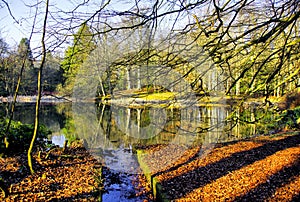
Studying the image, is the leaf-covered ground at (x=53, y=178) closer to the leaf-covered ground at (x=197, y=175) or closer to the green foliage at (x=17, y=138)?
the leaf-covered ground at (x=197, y=175)

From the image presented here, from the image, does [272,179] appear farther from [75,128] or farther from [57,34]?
[75,128]

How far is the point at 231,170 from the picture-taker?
386 centimetres

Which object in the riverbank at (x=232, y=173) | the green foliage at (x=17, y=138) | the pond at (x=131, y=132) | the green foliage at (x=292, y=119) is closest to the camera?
the riverbank at (x=232, y=173)

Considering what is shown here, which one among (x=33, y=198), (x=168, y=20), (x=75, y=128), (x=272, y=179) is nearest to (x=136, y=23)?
(x=168, y=20)

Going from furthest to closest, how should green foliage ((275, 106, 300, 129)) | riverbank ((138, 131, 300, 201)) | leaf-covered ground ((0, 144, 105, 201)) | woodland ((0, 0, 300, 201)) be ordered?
green foliage ((275, 106, 300, 129))
leaf-covered ground ((0, 144, 105, 201))
riverbank ((138, 131, 300, 201))
woodland ((0, 0, 300, 201))

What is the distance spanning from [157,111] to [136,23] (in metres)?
1.59

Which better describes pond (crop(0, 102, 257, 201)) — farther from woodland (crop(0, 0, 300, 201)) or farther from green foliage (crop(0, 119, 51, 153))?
green foliage (crop(0, 119, 51, 153))

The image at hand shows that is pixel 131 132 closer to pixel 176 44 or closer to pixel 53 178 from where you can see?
pixel 53 178

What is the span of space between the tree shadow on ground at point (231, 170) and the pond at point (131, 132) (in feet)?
1.71

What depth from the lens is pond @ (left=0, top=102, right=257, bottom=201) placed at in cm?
352

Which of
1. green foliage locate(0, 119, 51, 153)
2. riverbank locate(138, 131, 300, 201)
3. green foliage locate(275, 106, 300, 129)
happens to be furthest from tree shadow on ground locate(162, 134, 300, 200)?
green foliage locate(0, 119, 51, 153)

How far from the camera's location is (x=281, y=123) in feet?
26.4

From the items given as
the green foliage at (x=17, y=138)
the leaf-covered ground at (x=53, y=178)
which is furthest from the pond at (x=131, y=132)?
the green foliage at (x=17, y=138)

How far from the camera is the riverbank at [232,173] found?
308 cm
